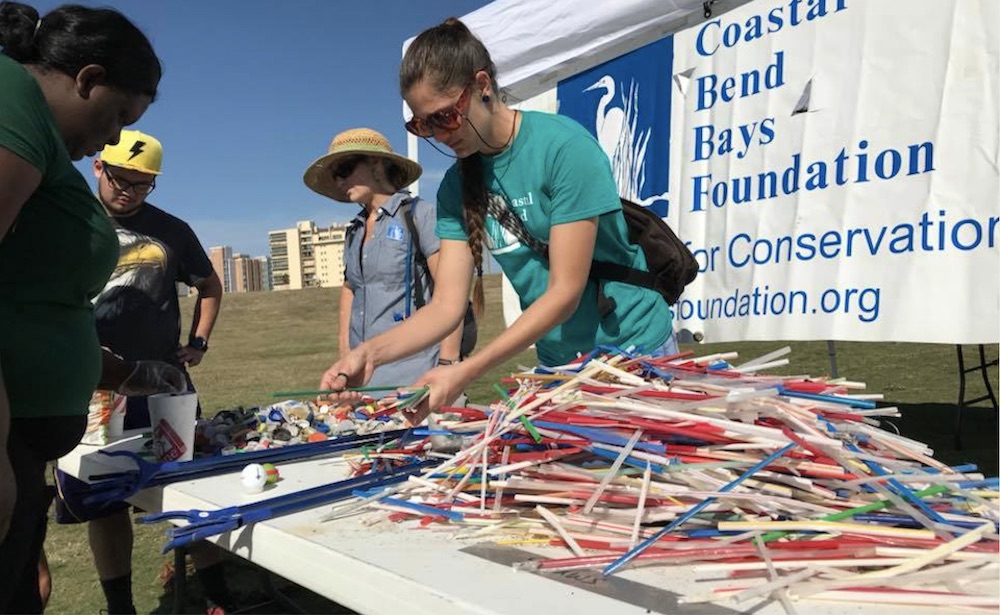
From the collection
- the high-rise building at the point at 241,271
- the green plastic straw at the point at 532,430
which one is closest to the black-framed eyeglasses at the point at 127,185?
the green plastic straw at the point at 532,430

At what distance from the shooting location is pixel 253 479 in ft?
4.66

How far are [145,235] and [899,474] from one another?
263 cm

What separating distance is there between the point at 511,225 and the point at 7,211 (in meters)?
1.05

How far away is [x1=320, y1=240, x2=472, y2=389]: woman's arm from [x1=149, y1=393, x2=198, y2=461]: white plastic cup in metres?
0.32

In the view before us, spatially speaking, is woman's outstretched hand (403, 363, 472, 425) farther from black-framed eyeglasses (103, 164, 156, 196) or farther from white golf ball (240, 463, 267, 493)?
black-framed eyeglasses (103, 164, 156, 196)

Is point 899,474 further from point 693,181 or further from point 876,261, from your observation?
point 693,181

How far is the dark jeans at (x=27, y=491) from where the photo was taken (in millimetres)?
1202

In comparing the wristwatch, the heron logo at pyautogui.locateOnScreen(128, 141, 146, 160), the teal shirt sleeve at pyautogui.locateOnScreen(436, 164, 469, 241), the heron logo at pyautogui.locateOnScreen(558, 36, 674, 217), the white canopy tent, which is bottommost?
the wristwatch

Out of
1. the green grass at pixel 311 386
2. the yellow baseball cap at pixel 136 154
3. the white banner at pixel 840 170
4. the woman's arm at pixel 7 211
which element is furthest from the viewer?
the green grass at pixel 311 386

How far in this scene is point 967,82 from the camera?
2.24 meters

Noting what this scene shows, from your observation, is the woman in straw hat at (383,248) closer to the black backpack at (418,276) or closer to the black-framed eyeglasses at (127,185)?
the black backpack at (418,276)

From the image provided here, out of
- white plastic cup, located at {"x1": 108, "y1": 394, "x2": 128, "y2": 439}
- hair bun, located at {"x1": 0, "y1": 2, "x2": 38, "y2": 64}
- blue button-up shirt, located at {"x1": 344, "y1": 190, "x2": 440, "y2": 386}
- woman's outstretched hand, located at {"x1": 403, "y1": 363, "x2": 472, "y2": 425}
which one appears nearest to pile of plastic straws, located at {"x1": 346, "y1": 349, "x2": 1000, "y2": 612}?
woman's outstretched hand, located at {"x1": 403, "y1": 363, "x2": 472, "y2": 425}

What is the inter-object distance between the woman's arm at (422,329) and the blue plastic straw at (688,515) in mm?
913

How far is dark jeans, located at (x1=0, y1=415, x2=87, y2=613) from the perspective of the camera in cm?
120
